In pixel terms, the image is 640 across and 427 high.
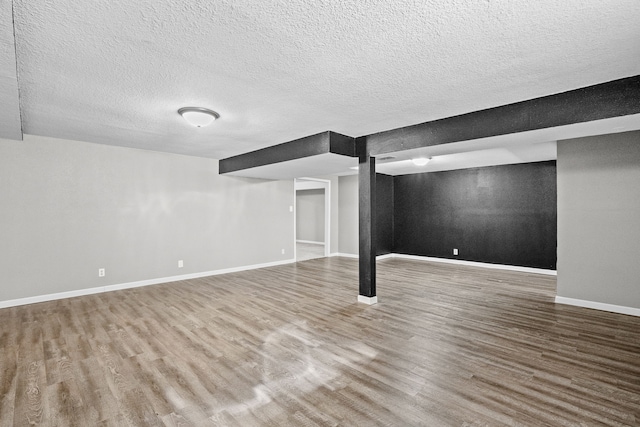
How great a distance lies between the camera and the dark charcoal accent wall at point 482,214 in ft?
20.0

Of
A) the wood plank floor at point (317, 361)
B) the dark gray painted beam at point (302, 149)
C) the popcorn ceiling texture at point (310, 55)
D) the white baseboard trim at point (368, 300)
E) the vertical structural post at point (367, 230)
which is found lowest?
the wood plank floor at point (317, 361)

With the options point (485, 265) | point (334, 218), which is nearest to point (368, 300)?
point (485, 265)

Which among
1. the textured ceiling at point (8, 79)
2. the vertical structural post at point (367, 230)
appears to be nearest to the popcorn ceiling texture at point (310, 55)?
the textured ceiling at point (8, 79)

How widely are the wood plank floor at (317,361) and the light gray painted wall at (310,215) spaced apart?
685cm

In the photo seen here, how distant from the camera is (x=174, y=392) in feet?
7.13

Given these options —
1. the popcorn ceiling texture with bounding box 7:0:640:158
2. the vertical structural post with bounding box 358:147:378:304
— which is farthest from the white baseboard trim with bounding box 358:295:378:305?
the popcorn ceiling texture with bounding box 7:0:640:158

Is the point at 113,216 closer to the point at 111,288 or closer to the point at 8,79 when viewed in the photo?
the point at 111,288

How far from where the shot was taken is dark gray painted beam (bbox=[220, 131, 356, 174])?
4059 millimetres

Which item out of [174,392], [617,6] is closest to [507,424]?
[174,392]

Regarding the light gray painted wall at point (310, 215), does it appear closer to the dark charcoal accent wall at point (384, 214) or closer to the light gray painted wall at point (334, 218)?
the light gray painted wall at point (334, 218)

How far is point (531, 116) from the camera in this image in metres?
2.92

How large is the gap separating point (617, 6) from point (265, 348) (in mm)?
3359

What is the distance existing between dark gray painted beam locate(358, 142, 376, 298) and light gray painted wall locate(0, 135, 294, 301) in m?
3.21

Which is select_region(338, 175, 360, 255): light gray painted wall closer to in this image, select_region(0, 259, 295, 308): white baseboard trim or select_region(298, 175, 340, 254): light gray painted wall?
select_region(298, 175, 340, 254): light gray painted wall
